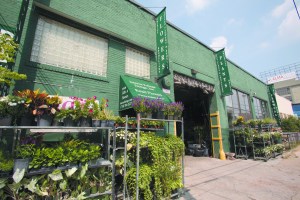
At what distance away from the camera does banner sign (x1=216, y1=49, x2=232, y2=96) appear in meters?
12.1

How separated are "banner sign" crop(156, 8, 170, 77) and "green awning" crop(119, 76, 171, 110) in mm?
995

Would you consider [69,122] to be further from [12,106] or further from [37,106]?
[12,106]

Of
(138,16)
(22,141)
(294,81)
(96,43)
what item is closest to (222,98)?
(138,16)

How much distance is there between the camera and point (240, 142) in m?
11.8

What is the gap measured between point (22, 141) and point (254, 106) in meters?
18.7

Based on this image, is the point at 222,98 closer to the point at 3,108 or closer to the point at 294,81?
the point at 3,108

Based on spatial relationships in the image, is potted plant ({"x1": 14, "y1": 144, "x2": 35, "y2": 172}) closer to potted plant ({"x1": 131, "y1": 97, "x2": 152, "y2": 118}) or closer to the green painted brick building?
the green painted brick building

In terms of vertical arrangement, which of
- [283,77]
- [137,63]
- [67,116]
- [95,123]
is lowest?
[95,123]

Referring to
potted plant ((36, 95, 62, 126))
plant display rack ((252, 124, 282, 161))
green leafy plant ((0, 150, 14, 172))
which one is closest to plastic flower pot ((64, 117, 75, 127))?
potted plant ((36, 95, 62, 126))

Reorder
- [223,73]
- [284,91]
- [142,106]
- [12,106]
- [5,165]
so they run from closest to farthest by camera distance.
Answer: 1. [5,165]
2. [12,106]
3. [142,106]
4. [223,73]
5. [284,91]

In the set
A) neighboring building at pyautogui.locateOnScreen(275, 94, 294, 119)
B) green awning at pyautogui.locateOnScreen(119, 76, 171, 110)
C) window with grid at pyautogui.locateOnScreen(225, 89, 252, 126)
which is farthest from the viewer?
neighboring building at pyautogui.locateOnScreen(275, 94, 294, 119)

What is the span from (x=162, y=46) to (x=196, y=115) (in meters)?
8.78

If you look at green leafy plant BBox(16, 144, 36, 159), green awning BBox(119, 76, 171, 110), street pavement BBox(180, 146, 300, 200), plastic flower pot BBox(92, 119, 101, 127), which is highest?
green awning BBox(119, 76, 171, 110)

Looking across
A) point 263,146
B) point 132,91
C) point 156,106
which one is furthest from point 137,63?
point 263,146
